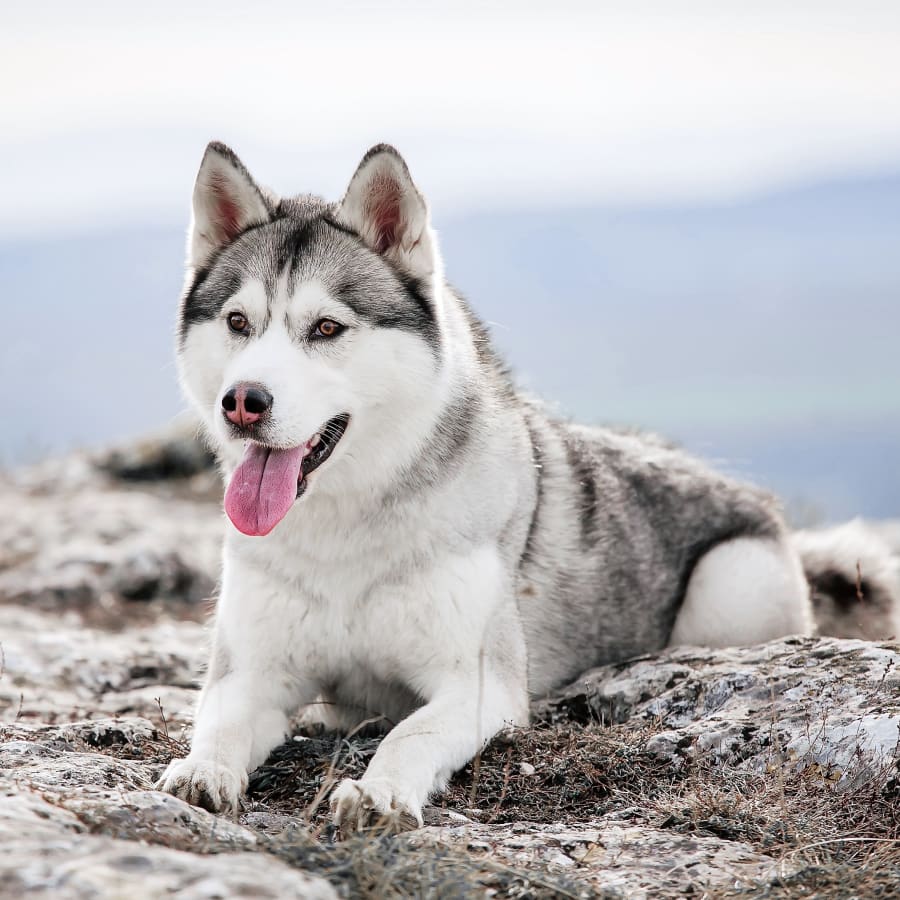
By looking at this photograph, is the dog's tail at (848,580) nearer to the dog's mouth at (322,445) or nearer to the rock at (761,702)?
the rock at (761,702)

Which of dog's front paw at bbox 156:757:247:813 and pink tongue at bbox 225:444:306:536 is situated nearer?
dog's front paw at bbox 156:757:247:813

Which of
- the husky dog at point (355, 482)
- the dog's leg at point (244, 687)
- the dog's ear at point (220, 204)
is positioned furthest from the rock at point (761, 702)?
the dog's ear at point (220, 204)

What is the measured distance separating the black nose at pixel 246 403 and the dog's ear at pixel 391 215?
1048 mm

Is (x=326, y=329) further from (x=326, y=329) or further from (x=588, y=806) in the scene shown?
(x=588, y=806)

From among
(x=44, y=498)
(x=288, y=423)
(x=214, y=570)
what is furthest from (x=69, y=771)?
(x=44, y=498)

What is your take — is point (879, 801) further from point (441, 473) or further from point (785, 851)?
point (441, 473)

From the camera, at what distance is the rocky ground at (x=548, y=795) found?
2877mm

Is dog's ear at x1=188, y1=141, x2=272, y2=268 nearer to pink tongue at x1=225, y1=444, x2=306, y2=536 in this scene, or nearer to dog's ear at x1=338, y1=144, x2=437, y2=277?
dog's ear at x1=338, y1=144, x2=437, y2=277

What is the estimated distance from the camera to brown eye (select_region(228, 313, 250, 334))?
457cm

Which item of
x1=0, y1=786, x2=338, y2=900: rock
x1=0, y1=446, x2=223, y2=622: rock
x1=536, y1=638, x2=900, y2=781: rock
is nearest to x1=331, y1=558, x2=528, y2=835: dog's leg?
x1=536, y1=638, x2=900, y2=781: rock

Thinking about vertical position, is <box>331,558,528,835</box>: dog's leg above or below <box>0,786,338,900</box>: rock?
below

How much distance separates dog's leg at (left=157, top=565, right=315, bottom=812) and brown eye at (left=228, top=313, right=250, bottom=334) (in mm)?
1023

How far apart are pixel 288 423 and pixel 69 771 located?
1.40 m

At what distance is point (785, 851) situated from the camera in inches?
135
